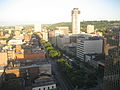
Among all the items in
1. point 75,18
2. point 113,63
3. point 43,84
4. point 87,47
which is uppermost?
point 75,18

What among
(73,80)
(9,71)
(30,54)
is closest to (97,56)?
(73,80)

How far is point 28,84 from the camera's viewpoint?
13.7 m

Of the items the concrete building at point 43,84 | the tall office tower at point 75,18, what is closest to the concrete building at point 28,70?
the concrete building at point 43,84

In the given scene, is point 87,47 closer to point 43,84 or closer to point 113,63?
point 43,84

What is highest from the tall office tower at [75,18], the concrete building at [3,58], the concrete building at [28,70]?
the tall office tower at [75,18]

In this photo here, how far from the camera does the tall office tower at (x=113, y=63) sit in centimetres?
949

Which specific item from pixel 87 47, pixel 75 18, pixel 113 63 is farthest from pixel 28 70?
pixel 75 18

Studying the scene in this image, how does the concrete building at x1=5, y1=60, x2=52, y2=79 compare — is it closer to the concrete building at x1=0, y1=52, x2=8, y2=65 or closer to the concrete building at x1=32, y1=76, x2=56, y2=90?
the concrete building at x1=0, y1=52, x2=8, y2=65

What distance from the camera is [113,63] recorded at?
9695 mm

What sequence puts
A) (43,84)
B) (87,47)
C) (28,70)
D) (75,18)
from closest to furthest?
(43,84)
(28,70)
(87,47)
(75,18)

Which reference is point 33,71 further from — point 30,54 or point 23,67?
point 30,54

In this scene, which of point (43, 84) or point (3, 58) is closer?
point (43, 84)

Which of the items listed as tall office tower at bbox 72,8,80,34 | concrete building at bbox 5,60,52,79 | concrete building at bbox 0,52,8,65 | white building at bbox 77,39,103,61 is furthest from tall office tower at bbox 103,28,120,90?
tall office tower at bbox 72,8,80,34

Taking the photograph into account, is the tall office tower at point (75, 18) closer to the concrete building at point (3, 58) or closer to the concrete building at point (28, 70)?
the concrete building at point (3, 58)
